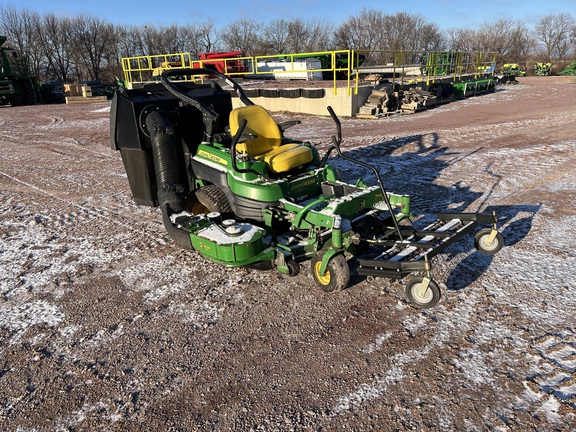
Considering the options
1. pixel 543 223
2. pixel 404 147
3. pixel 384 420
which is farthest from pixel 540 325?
pixel 404 147

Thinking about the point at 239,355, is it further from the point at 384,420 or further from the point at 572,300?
the point at 572,300

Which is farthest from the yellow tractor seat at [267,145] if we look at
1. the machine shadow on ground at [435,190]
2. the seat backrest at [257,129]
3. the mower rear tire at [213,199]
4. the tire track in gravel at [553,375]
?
the tire track in gravel at [553,375]

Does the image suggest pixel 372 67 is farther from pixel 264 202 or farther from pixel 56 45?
pixel 56 45

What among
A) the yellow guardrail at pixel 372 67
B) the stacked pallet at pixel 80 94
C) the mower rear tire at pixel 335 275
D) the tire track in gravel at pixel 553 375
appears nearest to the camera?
the tire track in gravel at pixel 553 375

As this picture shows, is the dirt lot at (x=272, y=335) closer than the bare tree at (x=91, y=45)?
Yes

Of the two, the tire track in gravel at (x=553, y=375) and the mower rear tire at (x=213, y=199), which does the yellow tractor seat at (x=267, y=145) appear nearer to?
the mower rear tire at (x=213, y=199)

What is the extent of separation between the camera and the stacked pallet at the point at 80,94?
2517cm

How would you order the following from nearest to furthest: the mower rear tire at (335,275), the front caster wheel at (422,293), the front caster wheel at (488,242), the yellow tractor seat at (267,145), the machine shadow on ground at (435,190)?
the front caster wheel at (422,293)
the mower rear tire at (335,275)
the front caster wheel at (488,242)
the machine shadow on ground at (435,190)
the yellow tractor seat at (267,145)

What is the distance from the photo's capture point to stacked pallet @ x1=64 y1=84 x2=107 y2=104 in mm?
25172

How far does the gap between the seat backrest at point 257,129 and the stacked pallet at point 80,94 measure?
77.7ft

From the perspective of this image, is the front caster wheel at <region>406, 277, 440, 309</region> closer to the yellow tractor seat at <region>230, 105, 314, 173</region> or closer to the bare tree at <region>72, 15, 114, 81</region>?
the yellow tractor seat at <region>230, 105, 314, 173</region>

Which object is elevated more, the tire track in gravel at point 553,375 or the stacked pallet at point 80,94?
the stacked pallet at point 80,94

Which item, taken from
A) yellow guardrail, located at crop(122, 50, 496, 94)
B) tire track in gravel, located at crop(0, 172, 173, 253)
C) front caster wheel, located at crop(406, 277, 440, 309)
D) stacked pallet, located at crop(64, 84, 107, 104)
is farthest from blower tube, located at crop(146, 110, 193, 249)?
stacked pallet, located at crop(64, 84, 107, 104)

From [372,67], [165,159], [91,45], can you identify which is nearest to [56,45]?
[91,45]
